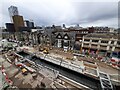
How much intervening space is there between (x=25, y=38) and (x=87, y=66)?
51170 mm

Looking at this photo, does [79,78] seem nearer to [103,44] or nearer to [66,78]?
[66,78]

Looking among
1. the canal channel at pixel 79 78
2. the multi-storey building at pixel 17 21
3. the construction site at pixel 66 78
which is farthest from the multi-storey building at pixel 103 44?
the multi-storey building at pixel 17 21

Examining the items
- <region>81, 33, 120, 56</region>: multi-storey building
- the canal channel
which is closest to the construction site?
the canal channel

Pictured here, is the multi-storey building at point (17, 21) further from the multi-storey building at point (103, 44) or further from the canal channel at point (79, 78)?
the multi-storey building at point (103, 44)

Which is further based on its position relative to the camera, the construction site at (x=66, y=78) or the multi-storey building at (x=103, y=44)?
the multi-storey building at (x=103, y=44)

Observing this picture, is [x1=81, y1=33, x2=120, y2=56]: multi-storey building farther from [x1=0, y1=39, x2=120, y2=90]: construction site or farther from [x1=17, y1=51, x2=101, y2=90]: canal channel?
[x1=17, y1=51, x2=101, y2=90]: canal channel

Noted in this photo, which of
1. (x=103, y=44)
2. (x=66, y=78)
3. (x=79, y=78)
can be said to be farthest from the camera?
(x=103, y=44)

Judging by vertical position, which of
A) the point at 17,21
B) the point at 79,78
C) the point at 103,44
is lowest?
the point at 79,78

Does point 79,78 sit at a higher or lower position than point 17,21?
lower

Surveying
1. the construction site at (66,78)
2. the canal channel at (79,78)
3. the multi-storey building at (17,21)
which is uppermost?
the multi-storey building at (17,21)

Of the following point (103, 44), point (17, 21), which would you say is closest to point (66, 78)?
point (103, 44)

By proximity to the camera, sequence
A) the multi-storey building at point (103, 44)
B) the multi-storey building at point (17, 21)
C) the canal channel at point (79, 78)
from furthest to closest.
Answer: the multi-storey building at point (17, 21)
the multi-storey building at point (103, 44)
the canal channel at point (79, 78)

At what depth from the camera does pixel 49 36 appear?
4144cm

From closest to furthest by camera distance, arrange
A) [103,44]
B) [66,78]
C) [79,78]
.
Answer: [66,78], [79,78], [103,44]
